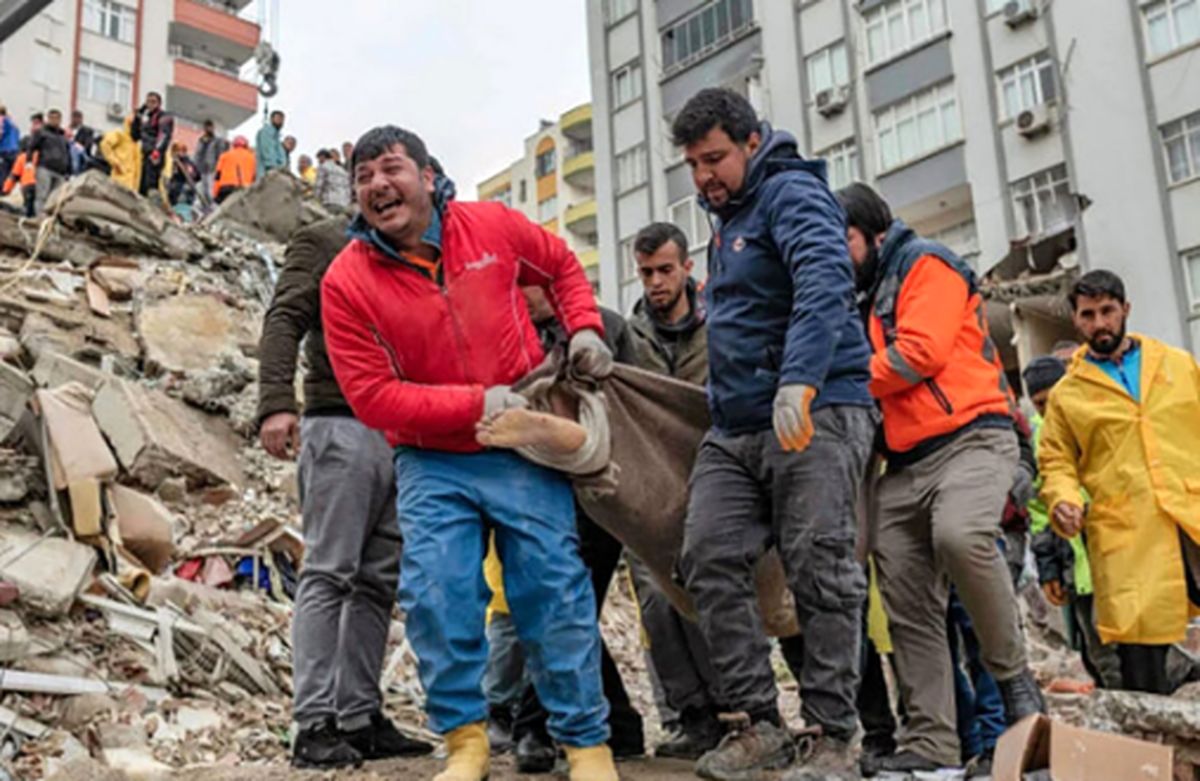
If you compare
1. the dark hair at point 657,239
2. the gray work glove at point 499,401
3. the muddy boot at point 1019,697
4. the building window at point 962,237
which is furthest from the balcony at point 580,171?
the gray work glove at point 499,401

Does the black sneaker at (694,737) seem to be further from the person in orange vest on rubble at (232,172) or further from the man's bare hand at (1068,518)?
the person in orange vest on rubble at (232,172)

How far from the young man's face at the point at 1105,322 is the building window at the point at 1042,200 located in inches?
663

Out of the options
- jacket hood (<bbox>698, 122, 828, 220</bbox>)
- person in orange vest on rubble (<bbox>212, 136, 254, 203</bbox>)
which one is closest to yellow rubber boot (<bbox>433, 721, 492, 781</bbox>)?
jacket hood (<bbox>698, 122, 828, 220</bbox>)

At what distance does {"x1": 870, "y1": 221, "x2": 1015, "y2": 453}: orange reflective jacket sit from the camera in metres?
3.76

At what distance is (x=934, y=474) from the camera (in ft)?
12.3

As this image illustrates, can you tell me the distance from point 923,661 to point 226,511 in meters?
6.85

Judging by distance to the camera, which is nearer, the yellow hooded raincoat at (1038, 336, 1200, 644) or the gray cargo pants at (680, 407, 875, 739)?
the gray cargo pants at (680, 407, 875, 739)

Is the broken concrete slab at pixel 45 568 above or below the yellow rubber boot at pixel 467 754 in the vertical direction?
above

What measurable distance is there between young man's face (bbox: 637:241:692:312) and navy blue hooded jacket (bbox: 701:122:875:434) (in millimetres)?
654

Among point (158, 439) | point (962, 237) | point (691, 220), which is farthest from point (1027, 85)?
point (158, 439)

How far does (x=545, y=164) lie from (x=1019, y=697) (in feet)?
168

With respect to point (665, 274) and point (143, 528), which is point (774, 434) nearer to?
point (665, 274)

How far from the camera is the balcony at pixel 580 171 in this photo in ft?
159

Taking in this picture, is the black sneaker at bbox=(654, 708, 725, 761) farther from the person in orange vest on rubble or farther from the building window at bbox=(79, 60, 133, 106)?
the building window at bbox=(79, 60, 133, 106)
